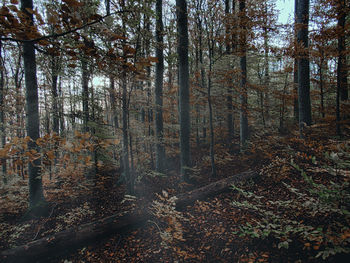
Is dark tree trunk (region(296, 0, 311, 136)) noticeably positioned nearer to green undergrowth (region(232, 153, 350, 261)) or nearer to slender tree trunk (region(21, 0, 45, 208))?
green undergrowth (region(232, 153, 350, 261))

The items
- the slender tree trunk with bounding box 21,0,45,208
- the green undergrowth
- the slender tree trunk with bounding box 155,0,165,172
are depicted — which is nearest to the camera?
the green undergrowth

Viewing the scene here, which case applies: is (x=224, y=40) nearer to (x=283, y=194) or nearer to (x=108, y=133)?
(x=283, y=194)

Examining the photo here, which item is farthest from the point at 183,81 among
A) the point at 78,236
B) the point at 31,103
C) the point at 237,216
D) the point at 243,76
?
the point at 78,236

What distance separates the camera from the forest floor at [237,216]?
2588 millimetres

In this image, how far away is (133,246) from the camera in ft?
14.0

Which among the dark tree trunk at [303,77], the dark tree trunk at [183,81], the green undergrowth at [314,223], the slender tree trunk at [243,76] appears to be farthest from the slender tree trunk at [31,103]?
the dark tree trunk at [303,77]

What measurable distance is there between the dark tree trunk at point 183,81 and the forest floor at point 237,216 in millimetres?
1085

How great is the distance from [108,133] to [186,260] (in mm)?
5538

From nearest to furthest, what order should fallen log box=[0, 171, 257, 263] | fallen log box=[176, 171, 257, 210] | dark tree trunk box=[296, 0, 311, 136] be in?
fallen log box=[0, 171, 257, 263], fallen log box=[176, 171, 257, 210], dark tree trunk box=[296, 0, 311, 136]

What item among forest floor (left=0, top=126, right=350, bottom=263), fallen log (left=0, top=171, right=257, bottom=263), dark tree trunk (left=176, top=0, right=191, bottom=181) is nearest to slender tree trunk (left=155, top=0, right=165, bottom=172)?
forest floor (left=0, top=126, right=350, bottom=263)

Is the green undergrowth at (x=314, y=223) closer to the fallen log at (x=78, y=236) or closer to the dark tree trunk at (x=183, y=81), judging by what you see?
the fallen log at (x=78, y=236)

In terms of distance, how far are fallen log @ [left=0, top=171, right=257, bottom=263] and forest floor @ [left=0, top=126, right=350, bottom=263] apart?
0.63ft

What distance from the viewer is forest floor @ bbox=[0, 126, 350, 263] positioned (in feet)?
8.49

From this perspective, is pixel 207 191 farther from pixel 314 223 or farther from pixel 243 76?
pixel 243 76
